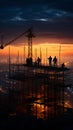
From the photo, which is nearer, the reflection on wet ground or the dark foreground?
the dark foreground

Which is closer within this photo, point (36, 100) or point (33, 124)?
point (33, 124)

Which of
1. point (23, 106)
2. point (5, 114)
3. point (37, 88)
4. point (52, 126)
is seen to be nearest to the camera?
point (52, 126)

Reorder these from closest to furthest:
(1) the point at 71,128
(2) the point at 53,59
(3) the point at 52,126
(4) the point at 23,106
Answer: (1) the point at 71,128
(3) the point at 52,126
(4) the point at 23,106
(2) the point at 53,59

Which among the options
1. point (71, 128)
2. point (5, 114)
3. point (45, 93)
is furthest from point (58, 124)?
point (45, 93)

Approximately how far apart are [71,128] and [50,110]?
177 inches

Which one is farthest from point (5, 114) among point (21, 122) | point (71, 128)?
point (71, 128)

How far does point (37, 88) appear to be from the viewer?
16578mm

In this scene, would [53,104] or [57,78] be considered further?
[57,78]

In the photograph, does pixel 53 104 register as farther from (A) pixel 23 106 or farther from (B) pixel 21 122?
(B) pixel 21 122

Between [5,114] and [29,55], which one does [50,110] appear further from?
[29,55]

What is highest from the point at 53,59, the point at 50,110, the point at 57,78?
the point at 53,59

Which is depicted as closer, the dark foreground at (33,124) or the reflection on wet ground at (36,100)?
the dark foreground at (33,124)

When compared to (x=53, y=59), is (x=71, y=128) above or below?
below

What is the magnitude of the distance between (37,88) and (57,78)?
1.37m
